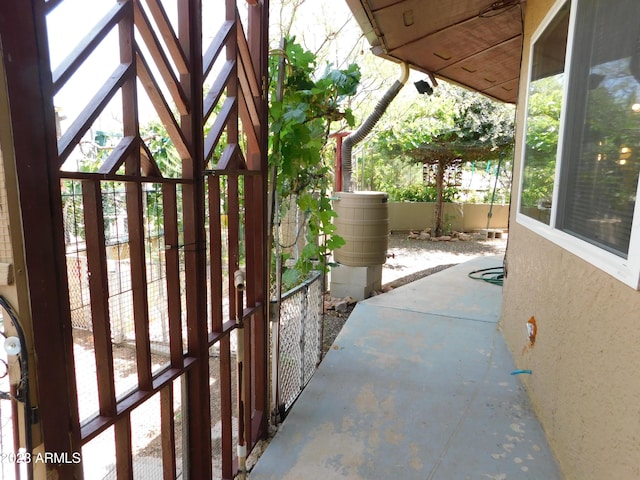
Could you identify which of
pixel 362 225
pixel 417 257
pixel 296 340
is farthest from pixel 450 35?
pixel 417 257

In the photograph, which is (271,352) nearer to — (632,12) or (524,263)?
(524,263)

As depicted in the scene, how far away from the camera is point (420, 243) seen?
9156 millimetres

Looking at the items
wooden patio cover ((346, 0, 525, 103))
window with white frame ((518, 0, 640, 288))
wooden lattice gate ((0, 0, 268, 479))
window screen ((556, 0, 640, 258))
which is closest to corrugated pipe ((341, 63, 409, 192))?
wooden patio cover ((346, 0, 525, 103))

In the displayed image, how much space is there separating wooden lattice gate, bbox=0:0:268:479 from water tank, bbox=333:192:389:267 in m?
2.63

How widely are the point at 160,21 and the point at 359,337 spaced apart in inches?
107

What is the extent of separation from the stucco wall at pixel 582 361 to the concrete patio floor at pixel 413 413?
20 cm

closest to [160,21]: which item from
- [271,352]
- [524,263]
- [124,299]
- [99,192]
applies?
[99,192]

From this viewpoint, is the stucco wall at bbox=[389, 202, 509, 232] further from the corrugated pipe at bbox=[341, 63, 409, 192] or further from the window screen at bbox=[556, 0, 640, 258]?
the window screen at bbox=[556, 0, 640, 258]

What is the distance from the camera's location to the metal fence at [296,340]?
2.34m

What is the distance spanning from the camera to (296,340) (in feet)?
8.25

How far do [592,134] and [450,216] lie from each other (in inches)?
353

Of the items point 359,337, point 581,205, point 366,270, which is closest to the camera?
point 581,205

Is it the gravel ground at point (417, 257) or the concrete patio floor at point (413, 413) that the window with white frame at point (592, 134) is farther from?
the gravel ground at point (417, 257)

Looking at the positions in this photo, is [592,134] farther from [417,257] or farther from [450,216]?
[450,216]
